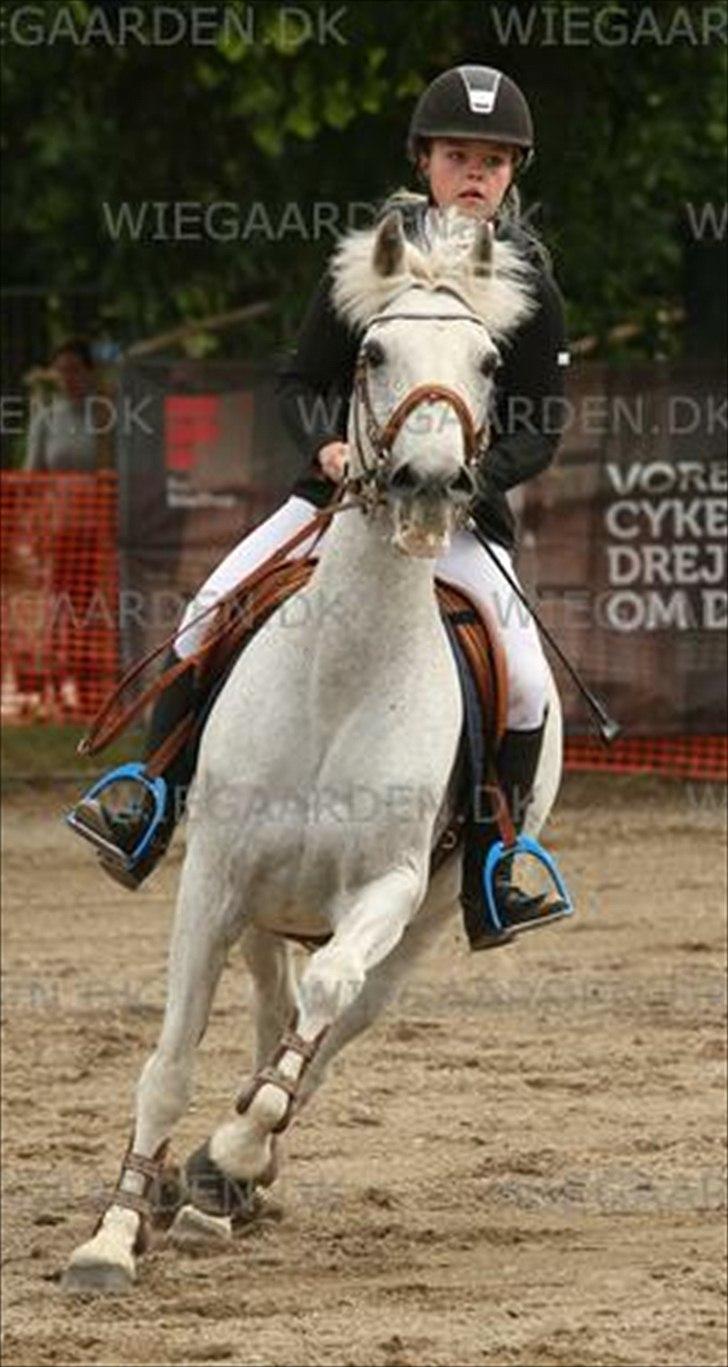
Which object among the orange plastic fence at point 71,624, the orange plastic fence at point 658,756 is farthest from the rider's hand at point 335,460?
the orange plastic fence at point 658,756

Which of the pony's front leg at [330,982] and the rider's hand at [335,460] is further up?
the rider's hand at [335,460]

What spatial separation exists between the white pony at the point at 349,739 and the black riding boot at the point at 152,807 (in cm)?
35

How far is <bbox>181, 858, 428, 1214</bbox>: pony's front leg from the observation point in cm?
791

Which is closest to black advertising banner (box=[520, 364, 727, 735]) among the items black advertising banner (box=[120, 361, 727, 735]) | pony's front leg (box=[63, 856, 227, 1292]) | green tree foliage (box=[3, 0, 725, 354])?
black advertising banner (box=[120, 361, 727, 735])

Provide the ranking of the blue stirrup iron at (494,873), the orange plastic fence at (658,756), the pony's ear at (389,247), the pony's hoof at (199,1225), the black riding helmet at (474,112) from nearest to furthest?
the pony's ear at (389,247) → the black riding helmet at (474,112) → the blue stirrup iron at (494,873) → the pony's hoof at (199,1225) → the orange plastic fence at (658,756)

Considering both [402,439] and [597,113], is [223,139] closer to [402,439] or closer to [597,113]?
[597,113]

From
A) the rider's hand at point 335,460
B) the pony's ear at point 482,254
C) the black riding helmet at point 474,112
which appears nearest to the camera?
the pony's ear at point 482,254

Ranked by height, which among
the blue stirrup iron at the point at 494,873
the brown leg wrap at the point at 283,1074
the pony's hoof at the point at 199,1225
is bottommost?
the pony's hoof at the point at 199,1225

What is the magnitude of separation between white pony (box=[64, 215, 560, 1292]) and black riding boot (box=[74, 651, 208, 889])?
0.35m

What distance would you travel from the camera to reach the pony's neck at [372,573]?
8055 mm

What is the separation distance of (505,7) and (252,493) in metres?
3.02

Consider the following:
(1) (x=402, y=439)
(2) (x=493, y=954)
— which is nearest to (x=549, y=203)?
(2) (x=493, y=954)

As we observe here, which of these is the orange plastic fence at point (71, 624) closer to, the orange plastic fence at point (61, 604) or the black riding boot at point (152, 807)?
the orange plastic fence at point (61, 604)

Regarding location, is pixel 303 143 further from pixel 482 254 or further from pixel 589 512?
pixel 482 254
